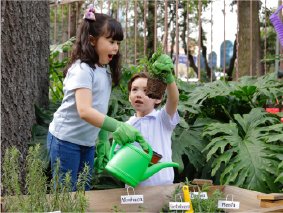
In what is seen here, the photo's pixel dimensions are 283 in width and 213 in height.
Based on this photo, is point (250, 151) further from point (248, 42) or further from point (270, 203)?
point (248, 42)

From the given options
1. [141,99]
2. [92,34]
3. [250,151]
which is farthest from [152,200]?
[250,151]

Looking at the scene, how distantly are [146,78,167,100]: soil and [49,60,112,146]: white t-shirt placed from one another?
0.18 metres

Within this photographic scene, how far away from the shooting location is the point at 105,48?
2199 mm

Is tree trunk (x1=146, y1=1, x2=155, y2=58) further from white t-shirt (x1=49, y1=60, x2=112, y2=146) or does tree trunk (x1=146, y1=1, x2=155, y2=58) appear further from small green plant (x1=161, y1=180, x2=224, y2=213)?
small green plant (x1=161, y1=180, x2=224, y2=213)

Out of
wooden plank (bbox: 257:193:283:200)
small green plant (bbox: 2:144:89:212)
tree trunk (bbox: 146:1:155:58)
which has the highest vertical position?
tree trunk (bbox: 146:1:155:58)

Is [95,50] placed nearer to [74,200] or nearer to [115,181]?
[74,200]

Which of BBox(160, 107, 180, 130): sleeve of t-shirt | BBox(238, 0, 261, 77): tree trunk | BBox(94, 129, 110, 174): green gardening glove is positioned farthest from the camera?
BBox(238, 0, 261, 77): tree trunk

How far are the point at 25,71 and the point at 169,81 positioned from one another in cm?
128

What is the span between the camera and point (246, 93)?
331cm

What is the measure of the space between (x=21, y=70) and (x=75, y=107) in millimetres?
933

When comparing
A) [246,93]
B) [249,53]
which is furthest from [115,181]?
[249,53]

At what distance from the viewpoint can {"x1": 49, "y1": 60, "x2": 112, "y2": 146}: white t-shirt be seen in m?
2.16

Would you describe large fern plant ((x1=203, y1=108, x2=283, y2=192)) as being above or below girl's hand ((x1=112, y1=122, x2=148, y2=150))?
below

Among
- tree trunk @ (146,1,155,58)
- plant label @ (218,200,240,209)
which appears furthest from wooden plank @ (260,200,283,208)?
tree trunk @ (146,1,155,58)
